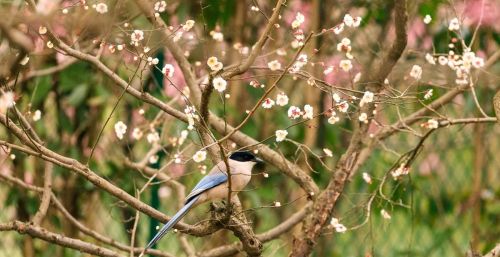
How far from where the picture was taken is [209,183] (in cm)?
451

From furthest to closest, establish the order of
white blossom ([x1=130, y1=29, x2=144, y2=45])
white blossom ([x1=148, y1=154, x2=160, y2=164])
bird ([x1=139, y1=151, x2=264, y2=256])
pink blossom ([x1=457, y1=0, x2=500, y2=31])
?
pink blossom ([x1=457, y1=0, x2=500, y2=31])
white blossom ([x1=148, y1=154, x2=160, y2=164])
bird ([x1=139, y1=151, x2=264, y2=256])
white blossom ([x1=130, y1=29, x2=144, y2=45])

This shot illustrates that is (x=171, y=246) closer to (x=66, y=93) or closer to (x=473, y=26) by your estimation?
(x=66, y=93)

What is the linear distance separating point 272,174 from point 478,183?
147 cm

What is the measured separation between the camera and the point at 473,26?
644 cm

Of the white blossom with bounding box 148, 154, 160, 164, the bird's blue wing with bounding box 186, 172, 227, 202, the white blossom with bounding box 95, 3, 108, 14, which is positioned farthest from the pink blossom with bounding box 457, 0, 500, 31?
the white blossom with bounding box 95, 3, 108, 14

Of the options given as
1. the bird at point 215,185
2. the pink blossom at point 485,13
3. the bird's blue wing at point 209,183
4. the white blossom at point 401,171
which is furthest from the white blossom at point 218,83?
the pink blossom at point 485,13

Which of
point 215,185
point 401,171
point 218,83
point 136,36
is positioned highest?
point 136,36

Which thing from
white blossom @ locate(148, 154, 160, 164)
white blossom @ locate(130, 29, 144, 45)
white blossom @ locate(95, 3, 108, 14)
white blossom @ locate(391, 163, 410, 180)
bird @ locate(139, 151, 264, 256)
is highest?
white blossom @ locate(95, 3, 108, 14)

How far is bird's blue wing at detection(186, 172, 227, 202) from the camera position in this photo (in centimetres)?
445

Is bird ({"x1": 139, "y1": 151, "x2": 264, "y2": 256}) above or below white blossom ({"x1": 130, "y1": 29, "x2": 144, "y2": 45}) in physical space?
below

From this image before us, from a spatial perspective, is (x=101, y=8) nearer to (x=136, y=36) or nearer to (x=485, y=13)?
(x=136, y=36)

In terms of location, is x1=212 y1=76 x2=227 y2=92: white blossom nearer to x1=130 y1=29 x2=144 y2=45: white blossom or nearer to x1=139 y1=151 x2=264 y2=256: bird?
x1=130 y1=29 x2=144 y2=45: white blossom

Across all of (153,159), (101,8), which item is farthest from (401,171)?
(101,8)

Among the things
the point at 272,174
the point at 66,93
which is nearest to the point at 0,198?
the point at 66,93
